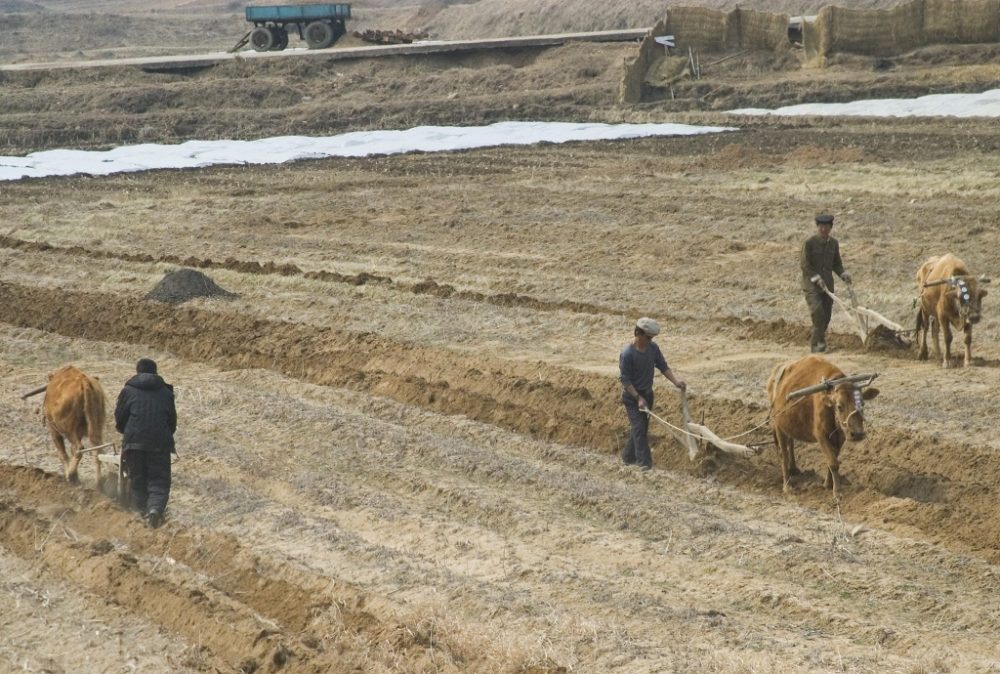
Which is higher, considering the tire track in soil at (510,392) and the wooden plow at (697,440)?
the wooden plow at (697,440)

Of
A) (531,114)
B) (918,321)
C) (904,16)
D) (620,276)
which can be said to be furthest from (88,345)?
(904,16)

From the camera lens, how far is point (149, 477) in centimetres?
1230

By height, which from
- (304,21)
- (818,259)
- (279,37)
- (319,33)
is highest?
(304,21)

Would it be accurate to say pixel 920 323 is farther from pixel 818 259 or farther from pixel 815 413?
pixel 815 413

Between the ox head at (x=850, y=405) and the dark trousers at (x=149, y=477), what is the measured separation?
5383 mm

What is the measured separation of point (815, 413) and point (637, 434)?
1769 mm

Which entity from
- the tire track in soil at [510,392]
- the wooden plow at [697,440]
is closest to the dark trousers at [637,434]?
the wooden plow at [697,440]

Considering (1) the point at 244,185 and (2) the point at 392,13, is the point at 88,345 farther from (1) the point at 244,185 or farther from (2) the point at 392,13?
(2) the point at 392,13

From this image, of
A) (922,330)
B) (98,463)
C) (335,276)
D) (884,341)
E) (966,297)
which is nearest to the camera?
(98,463)

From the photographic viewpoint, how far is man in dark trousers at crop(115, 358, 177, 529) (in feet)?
39.6

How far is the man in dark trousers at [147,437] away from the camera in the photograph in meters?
12.1

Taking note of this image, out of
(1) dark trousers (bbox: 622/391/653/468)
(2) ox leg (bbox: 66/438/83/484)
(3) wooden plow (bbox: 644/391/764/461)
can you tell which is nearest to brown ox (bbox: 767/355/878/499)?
(3) wooden plow (bbox: 644/391/764/461)

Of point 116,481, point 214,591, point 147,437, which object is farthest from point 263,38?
point 214,591

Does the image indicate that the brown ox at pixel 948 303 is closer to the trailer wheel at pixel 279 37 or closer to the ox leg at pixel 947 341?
the ox leg at pixel 947 341
